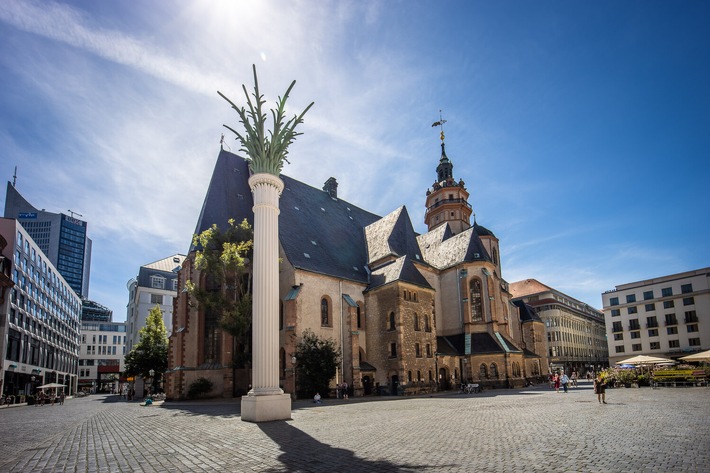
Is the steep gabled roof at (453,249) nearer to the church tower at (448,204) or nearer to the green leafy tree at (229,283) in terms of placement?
the church tower at (448,204)

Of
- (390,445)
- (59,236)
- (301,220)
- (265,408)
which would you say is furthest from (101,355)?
(390,445)

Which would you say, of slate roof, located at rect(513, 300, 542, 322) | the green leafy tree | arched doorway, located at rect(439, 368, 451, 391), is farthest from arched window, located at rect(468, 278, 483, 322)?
the green leafy tree

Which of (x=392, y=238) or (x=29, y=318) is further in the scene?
(x=29, y=318)

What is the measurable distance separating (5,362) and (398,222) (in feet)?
138

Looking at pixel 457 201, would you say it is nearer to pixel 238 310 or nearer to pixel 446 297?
pixel 446 297

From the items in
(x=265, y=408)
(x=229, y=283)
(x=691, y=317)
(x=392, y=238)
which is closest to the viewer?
(x=265, y=408)

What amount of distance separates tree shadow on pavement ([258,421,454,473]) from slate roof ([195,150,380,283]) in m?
22.4

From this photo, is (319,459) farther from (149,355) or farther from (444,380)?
(149,355)

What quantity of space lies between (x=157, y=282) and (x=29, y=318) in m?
29.5

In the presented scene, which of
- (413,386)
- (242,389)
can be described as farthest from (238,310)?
(413,386)

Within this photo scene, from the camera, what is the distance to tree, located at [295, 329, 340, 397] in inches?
1141

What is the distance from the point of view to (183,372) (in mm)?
32031

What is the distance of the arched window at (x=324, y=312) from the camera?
3381 centimetres

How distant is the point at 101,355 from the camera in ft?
334
